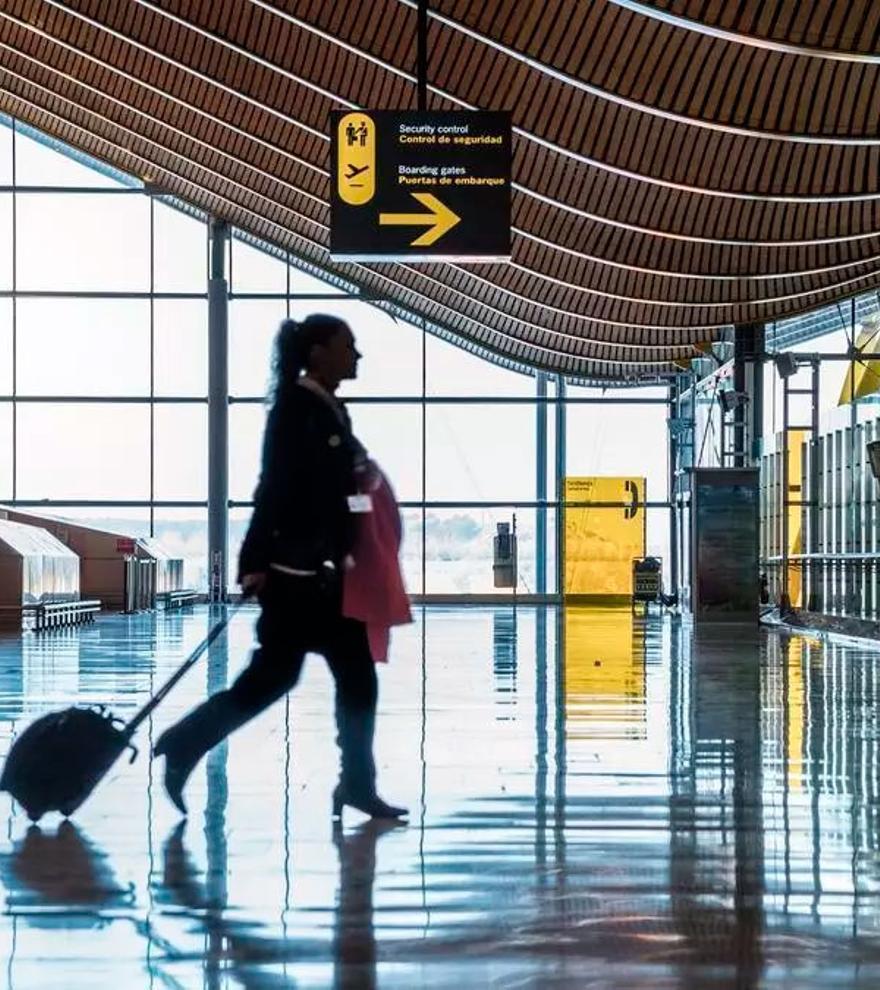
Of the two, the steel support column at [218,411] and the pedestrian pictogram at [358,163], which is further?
Answer: the steel support column at [218,411]

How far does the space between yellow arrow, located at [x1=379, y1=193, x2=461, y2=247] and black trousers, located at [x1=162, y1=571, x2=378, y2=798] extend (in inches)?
387

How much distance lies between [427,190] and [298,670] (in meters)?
9.98

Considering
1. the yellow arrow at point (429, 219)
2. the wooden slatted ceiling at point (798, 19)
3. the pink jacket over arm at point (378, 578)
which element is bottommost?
the pink jacket over arm at point (378, 578)

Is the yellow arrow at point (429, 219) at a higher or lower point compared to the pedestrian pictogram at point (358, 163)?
lower

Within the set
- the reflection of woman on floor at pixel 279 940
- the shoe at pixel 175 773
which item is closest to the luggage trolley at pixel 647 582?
the shoe at pixel 175 773

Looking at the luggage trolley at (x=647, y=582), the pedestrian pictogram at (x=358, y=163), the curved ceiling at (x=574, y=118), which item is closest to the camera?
the pedestrian pictogram at (x=358, y=163)

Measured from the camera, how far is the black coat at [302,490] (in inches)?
224

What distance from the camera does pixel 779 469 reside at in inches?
1291

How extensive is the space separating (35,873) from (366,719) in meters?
1.30

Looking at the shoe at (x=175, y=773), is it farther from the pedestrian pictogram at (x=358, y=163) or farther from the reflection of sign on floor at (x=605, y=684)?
the pedestrian pictogram at (x=358, y=163)

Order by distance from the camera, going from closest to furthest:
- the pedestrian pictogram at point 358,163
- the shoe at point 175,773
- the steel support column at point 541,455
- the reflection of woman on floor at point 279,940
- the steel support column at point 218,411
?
the reflection of woman on floor at point 279,940 → the shoe at point 175,773 → the pedestrian pictogram at point 358,163 → the steel support column at point 218,411 → the steel support column at point 541,455

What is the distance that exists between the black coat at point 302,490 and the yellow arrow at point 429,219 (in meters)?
9.67

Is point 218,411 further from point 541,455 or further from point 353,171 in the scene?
point 353,171

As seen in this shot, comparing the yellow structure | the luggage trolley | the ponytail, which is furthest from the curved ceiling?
the ponytail
